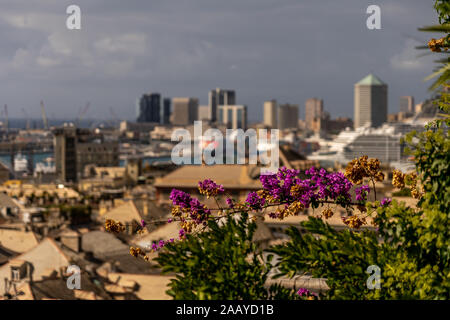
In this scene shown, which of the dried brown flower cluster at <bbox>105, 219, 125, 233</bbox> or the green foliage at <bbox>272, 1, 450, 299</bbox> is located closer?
the green foliage at <bbox>272, 1, 450, 299</bbox>

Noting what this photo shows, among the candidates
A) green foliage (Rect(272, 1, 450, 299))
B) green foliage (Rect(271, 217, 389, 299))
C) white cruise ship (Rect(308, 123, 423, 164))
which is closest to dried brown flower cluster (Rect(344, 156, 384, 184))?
green foliage (Rect(272, 1, 450, 299))

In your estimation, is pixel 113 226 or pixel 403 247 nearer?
pixel 403 247

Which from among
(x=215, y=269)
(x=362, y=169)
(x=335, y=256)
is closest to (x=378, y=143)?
(x=362, y=169)

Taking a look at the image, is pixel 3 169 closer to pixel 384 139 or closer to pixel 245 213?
pixel 384 139

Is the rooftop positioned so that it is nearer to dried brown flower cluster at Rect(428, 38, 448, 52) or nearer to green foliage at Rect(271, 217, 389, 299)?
dried brown flower cluster at Rect(428, 38, 448, 52)

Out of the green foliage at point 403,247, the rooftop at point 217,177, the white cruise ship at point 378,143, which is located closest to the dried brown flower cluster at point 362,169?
the green foliage at point 403,247

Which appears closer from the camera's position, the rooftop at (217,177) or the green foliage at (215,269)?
the green foliage at (215,269)

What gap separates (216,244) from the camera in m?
4.79

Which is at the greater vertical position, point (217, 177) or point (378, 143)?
point (217, 177)

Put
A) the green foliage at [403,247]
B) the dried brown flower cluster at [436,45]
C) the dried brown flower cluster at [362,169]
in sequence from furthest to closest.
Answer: the dried brown flower cluster at [362,169] → the dried brown flower cluster at [436,45] → the green foliage at [403,247]

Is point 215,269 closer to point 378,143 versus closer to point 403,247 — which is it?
point 403,247

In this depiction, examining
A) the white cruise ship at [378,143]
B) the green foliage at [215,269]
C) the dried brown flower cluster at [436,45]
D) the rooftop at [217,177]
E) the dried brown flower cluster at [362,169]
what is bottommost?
the white cruise ship at [378,143]

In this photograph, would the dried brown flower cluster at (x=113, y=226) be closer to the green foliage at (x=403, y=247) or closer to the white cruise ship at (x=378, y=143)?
the green foliage at (x=403, y=247)
